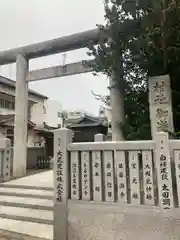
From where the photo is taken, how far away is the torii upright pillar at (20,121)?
376 inches

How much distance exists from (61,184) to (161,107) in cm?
267

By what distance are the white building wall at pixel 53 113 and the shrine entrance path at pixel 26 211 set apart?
68.4 feet

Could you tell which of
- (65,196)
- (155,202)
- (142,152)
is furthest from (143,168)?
(65,196)

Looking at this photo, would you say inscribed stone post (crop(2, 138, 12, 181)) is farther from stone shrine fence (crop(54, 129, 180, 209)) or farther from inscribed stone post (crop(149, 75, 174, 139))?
inscribed stone post (crop(149, 75, 174, 139))

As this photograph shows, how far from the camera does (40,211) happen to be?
529cm

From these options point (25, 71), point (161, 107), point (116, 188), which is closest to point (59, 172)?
point (116, 188)

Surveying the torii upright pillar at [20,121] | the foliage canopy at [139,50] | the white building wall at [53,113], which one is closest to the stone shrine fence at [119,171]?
the foliage canopy at [139,50]

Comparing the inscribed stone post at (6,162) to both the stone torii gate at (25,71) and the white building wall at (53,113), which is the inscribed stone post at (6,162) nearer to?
the stone torii gate at (25,71)

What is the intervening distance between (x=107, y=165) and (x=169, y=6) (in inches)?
138

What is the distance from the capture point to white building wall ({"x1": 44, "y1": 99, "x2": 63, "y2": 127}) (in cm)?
2808

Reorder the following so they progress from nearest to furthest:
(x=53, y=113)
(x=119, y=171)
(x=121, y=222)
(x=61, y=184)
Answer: (x=121, y=222)
(x=119, y=171)
(x=61, y=184)
(x=53, y=113)

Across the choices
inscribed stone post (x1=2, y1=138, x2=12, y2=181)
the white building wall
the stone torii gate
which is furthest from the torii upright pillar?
the white building wall

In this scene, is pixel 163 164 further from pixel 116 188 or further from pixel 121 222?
pixel 121 222

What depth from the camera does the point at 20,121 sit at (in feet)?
32.3
